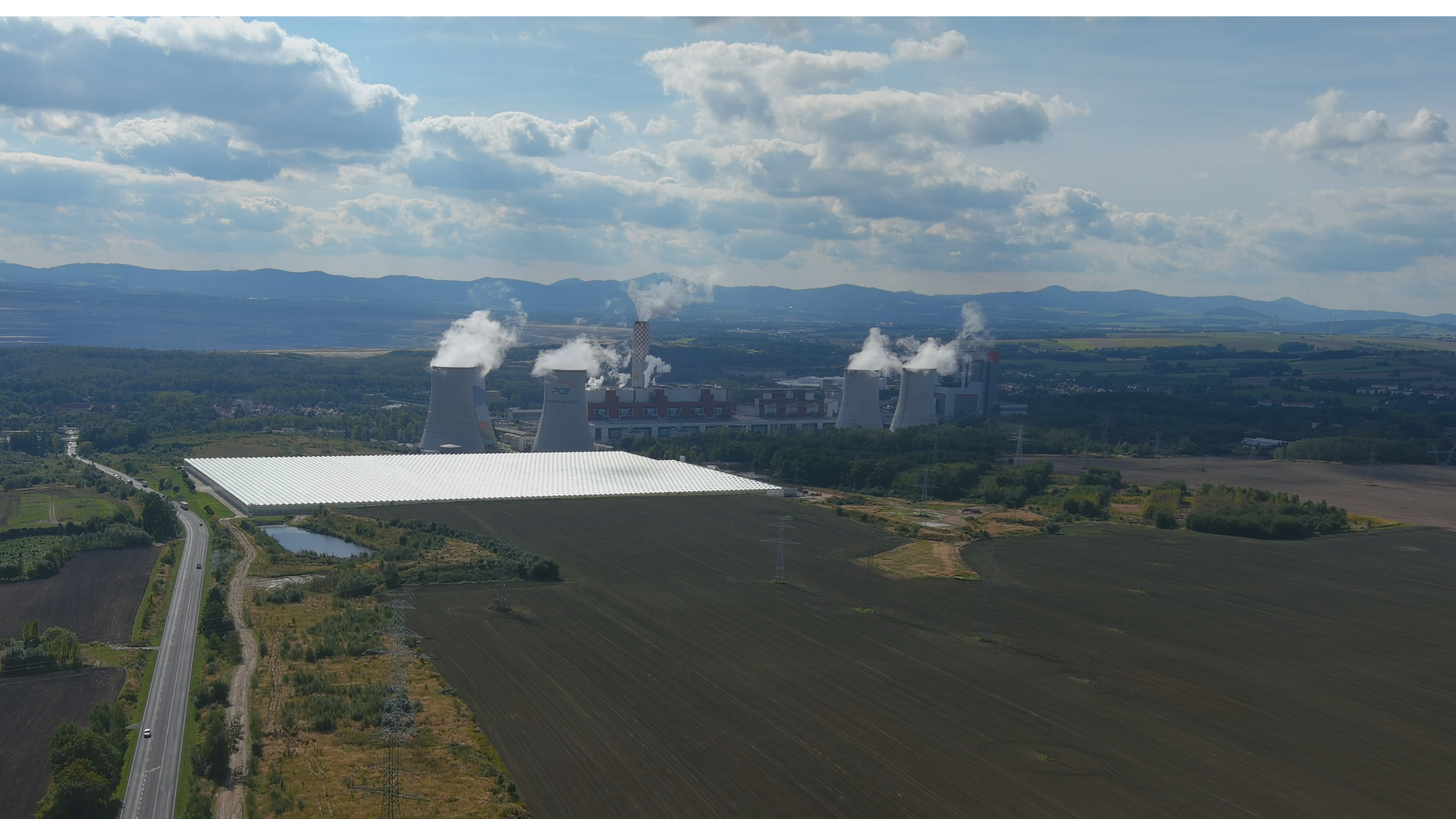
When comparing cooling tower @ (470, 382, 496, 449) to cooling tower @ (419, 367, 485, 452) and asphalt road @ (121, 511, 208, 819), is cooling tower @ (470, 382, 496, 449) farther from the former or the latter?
asphalt road @ (121, 511, 208, 819)

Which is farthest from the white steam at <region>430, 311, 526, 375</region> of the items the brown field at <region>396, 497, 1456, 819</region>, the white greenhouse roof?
the brown field at <region>396, 497, 1456, 819</region>

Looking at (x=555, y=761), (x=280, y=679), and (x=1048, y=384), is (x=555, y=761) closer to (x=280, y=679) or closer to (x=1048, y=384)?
(x=280, y=679)

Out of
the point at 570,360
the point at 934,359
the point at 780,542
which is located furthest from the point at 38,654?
the point at 934,359

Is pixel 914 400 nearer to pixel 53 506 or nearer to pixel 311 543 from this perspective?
pixel 311 543

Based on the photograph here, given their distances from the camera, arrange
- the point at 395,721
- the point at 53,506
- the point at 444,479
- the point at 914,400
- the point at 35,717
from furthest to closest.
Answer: the point at 914,400 < the point at 444,479 < the point at 53,506 < the point at 35,717 < the point at 395,721

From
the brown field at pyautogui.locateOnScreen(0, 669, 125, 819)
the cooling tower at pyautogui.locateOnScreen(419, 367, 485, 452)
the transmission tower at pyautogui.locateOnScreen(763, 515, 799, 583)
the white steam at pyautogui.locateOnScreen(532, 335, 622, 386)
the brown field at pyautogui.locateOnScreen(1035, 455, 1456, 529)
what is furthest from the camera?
the white steam at pyautogui.locateOnScreen(532, 335, 622, 386)

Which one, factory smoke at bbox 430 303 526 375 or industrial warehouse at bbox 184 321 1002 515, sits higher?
factory smoke at bbox 430 303 526 375

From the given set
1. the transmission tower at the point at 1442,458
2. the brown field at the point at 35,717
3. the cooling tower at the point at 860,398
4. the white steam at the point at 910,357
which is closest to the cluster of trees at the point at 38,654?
the brown field at the point at 35,717
